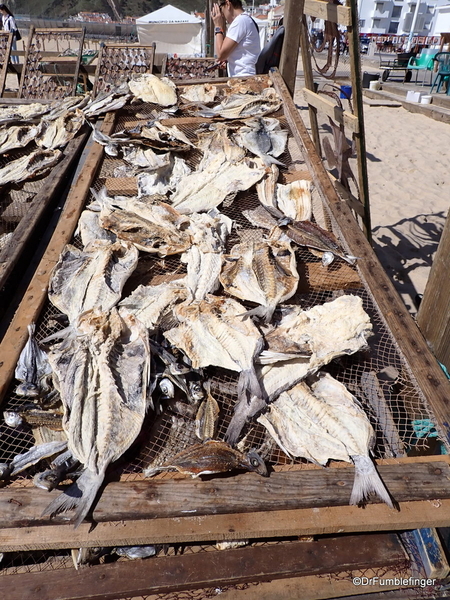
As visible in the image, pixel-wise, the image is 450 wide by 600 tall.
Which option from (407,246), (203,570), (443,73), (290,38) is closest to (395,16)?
(443,73)

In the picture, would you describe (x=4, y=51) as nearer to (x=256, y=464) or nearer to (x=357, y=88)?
(x=357, y=88)

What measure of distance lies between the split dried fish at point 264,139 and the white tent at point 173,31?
18859 millimetres

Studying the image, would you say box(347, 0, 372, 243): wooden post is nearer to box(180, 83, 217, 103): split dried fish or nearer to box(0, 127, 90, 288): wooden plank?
box(180, 83, 217, 103): split dried fish

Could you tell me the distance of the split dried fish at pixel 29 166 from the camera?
13.5 ft

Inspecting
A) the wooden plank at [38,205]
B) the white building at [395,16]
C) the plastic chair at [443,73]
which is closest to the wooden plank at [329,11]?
the wooden plank at [38,205]

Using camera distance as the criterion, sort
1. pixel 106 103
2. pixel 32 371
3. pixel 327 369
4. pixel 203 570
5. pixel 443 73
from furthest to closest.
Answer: pixel 443 73 → pixel 106 103 → pixel 327 369 → pixel 32 371 → pixel 203 570

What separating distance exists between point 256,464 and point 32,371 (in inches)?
48.2

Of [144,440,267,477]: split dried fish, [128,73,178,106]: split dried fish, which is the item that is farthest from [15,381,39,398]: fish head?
[128,73,178,106]: split dried fish

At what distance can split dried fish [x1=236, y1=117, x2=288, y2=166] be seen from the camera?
405cm

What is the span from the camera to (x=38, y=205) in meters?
3.46

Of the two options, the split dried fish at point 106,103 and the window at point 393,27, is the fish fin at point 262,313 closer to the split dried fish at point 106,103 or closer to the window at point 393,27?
the split dried fish at point 106,103

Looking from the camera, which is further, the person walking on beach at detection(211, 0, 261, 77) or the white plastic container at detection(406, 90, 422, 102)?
the white plastic container at detection(406, 90, 422, 102)

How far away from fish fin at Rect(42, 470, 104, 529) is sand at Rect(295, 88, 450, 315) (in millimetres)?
4687

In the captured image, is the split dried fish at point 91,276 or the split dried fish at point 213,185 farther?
the split dried fish at point 213,185
